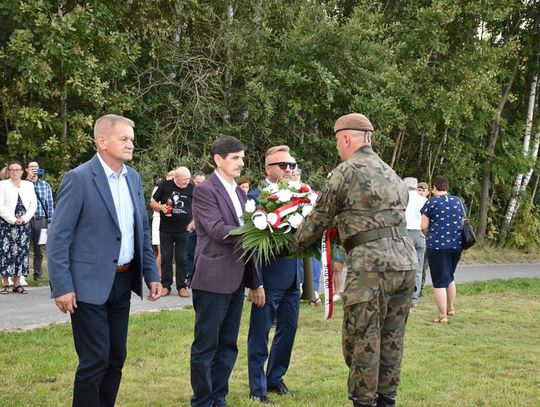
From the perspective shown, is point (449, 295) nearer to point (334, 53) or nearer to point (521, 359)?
point (521, 359)

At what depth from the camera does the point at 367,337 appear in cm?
525

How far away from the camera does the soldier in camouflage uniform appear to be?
5219 millimetres

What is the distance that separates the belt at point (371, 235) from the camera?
5219 millimetres

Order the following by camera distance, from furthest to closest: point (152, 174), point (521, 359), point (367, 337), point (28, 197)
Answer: point (152, 174), point (28, 197), point (521, 359), point (367, 337)

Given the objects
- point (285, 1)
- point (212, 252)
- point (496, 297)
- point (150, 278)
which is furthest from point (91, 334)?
point (285, 1)

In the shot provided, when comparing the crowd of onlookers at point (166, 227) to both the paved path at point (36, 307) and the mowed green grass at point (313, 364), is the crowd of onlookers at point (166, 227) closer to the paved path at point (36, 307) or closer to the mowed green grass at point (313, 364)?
the paved path at point (36, 307)

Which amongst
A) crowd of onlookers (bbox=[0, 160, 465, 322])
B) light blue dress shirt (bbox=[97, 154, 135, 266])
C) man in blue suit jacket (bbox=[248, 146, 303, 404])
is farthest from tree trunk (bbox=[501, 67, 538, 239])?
light blue dress shirt (bbox=[97, 154, 135, 266])

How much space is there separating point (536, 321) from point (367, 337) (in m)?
7.07

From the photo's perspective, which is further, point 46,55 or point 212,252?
point 46,55

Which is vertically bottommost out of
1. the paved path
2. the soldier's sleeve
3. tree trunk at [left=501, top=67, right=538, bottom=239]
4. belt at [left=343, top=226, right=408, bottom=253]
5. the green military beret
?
the paved path

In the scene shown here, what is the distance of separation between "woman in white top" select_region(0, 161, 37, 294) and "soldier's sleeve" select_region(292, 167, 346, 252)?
778 cm

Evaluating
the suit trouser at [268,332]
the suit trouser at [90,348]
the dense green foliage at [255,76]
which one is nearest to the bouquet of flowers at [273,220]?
the suit trouser at [268,332]

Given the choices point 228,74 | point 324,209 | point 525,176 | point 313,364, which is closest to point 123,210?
point 324,209

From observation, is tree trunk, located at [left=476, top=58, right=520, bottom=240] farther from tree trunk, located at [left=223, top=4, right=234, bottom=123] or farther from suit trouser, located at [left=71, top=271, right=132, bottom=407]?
suit trouser, located at [left=71, top=271, right=132, bottom=407]
